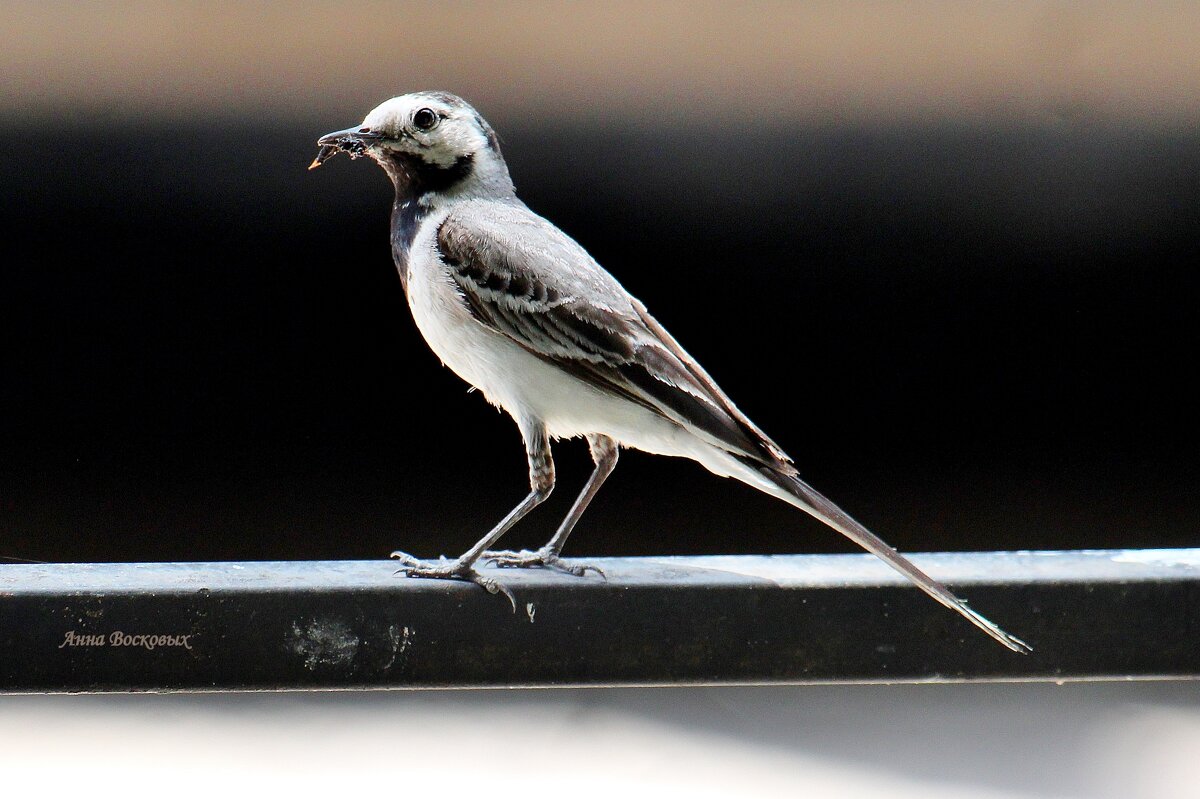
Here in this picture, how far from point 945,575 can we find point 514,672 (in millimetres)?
523

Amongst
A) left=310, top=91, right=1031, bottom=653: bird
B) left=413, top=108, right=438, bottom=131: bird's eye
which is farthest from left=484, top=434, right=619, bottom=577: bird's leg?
left=413, top=108, right=438, bottom=131: bird's eye

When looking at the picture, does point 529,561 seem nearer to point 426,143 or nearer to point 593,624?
point 593,624

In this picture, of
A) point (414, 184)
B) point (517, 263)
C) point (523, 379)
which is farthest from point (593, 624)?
point (414, 184)

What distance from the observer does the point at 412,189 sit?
1448 millimetres

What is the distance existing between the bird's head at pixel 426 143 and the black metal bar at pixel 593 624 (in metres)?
0.46

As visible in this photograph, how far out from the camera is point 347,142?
54.4 inches

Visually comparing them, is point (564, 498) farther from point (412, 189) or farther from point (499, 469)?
point (412, 189)

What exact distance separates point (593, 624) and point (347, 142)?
61 cm

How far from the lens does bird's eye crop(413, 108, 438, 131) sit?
1.40m

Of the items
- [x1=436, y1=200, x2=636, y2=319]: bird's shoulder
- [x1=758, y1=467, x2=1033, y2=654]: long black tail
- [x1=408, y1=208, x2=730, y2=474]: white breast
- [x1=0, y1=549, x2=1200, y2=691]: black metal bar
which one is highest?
[x1=436, y1=200, x2=636, y2=319]: bird's shoulder

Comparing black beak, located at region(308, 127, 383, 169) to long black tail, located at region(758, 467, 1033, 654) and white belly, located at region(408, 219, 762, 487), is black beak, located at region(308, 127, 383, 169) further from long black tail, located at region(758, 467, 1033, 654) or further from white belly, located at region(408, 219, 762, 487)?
long black tail, located at region(758, 467, 1033, 654)

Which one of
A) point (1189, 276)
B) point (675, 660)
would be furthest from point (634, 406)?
point (1189, 276)

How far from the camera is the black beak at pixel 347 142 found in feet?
4.49

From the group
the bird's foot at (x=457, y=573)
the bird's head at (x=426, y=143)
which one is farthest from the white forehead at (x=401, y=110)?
the bird's foot at (x=457, y=573)
